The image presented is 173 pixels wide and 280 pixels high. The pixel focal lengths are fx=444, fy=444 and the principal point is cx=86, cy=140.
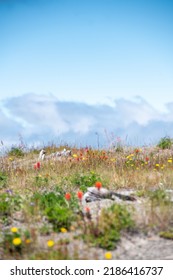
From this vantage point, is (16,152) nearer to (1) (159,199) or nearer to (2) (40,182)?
(2) (40,182)

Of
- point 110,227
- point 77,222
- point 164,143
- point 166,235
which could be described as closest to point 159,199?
point 166,235

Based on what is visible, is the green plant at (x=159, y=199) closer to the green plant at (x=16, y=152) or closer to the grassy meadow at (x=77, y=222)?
the grassy meadow at (x=77, y=222)

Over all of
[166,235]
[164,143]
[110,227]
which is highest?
[164,143]

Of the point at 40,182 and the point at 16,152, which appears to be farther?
the point at 16,152

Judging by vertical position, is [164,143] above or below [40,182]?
above

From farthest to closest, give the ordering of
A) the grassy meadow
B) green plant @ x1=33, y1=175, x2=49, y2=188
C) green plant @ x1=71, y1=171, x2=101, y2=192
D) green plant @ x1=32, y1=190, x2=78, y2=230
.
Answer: green plant @ x1=33, y1=175, x2=49, y2=188
green plant @ x1=71, y1=171, x2=101, y2=192
green plant @ x1=32, y1=190, x2=78, y2=230
the grassy meadow

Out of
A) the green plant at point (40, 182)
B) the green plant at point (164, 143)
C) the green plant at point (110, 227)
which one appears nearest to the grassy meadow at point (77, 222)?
the green plant at point (110, 227)

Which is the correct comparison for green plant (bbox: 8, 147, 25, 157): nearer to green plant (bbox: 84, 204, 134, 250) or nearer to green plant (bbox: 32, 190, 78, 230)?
green plant (bbox: 32, 190, 78, 230)

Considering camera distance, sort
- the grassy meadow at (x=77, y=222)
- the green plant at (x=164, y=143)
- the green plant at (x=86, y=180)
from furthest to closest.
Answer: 1. the green plant at (x=164, y=143)
2. the green plant at (x=86, y=180)
3. the grassy meadow at (x=77, y=222)

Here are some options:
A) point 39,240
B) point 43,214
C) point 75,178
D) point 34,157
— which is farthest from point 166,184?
point 34,157

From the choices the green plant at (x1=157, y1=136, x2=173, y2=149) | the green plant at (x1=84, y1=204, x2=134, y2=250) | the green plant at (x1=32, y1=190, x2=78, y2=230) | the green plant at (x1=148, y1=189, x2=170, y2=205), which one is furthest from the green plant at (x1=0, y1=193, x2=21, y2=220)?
the green plant at (x1=157, y1=136, x2=173, y2=149)

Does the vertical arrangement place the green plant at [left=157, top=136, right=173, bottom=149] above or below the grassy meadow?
above

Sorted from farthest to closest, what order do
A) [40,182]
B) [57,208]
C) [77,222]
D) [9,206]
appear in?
[40,182]
[9,206]
[57,208]
[77,222]
